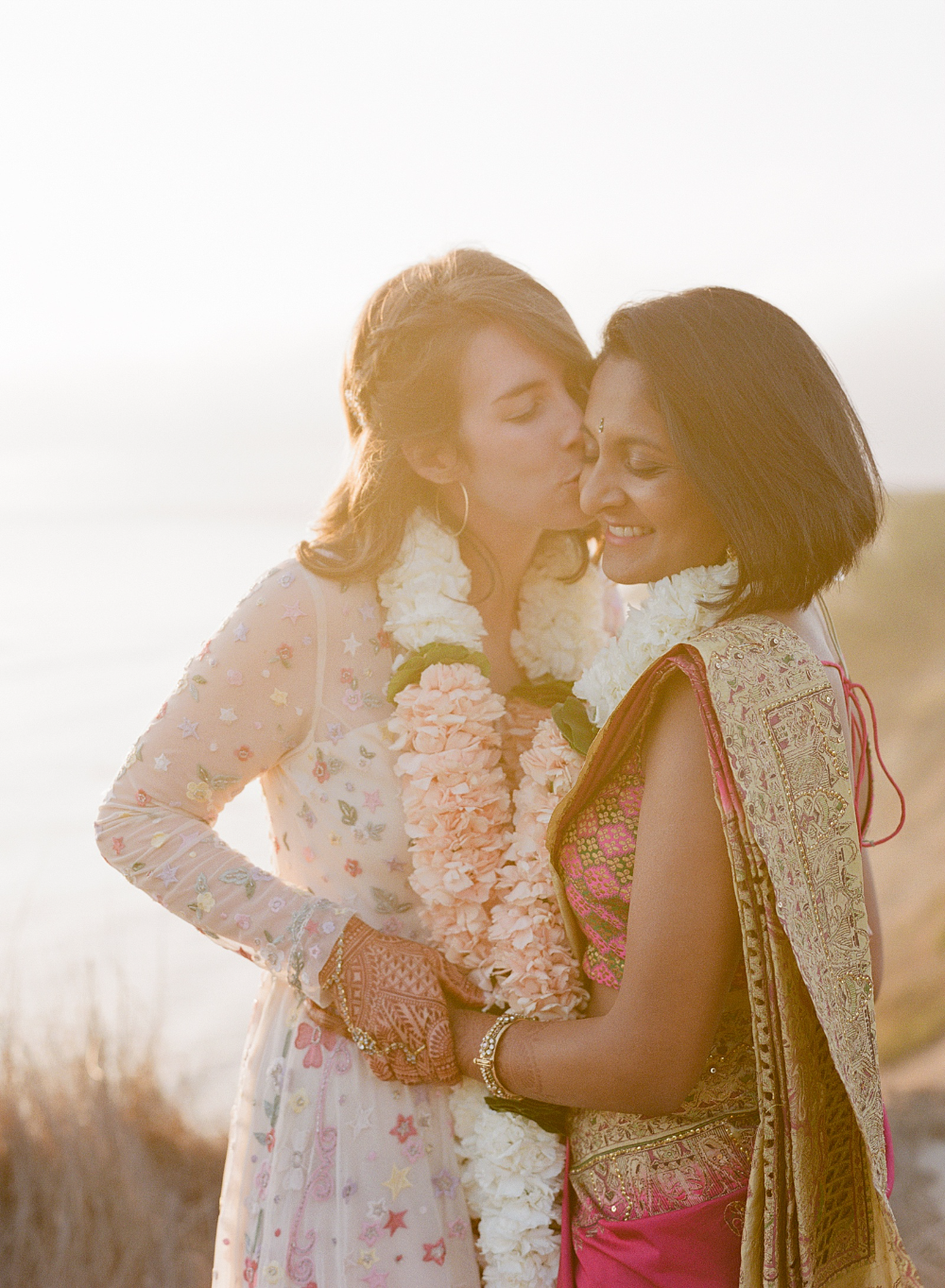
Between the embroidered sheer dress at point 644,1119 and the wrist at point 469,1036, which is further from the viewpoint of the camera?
the wrist at point 469,1036

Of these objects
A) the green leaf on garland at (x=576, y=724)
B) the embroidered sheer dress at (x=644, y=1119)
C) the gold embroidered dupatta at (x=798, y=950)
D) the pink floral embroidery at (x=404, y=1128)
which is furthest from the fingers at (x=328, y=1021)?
the gold embroidered dupatta at (x=798, y=950)

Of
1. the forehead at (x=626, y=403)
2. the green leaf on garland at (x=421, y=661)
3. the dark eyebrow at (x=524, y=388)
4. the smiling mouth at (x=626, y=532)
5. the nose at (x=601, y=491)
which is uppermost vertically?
the dark eyebrow at (x=524, y=388)

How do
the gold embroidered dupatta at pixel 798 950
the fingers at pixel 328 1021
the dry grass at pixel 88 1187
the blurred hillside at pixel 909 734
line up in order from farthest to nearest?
the blurred hillside at pixel 909 734
the dry grass at pixel 88 1187
the fingers at pixel 328 1021
the gold embroidered dupatta at pixel 798 950

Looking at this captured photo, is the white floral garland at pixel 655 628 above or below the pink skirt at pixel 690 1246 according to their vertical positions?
above

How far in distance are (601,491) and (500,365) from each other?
1.75 ft

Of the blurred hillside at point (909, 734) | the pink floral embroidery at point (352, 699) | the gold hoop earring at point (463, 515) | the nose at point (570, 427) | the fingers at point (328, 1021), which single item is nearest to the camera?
the fingers at point (328, 1021)

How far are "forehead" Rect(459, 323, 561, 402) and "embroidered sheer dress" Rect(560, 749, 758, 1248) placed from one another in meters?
0.90

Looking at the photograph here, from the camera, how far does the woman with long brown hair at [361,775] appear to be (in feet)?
6.32

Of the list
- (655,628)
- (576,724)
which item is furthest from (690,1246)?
(655,628)

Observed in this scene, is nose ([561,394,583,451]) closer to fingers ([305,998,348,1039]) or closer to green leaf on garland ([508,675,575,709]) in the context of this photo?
green leaf on garland ([508,675,575,709])

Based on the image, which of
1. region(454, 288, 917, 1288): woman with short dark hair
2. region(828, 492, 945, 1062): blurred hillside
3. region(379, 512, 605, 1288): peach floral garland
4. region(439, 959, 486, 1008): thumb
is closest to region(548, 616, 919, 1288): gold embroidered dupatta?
region(454, 288, 917, 1288): woman with short dark hair

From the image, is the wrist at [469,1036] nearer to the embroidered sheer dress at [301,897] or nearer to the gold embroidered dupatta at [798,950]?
the embroidered sheer dress at [301,897]

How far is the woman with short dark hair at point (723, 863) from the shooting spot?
1525 mm

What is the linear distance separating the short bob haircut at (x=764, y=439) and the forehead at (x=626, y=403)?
36 millimetres
